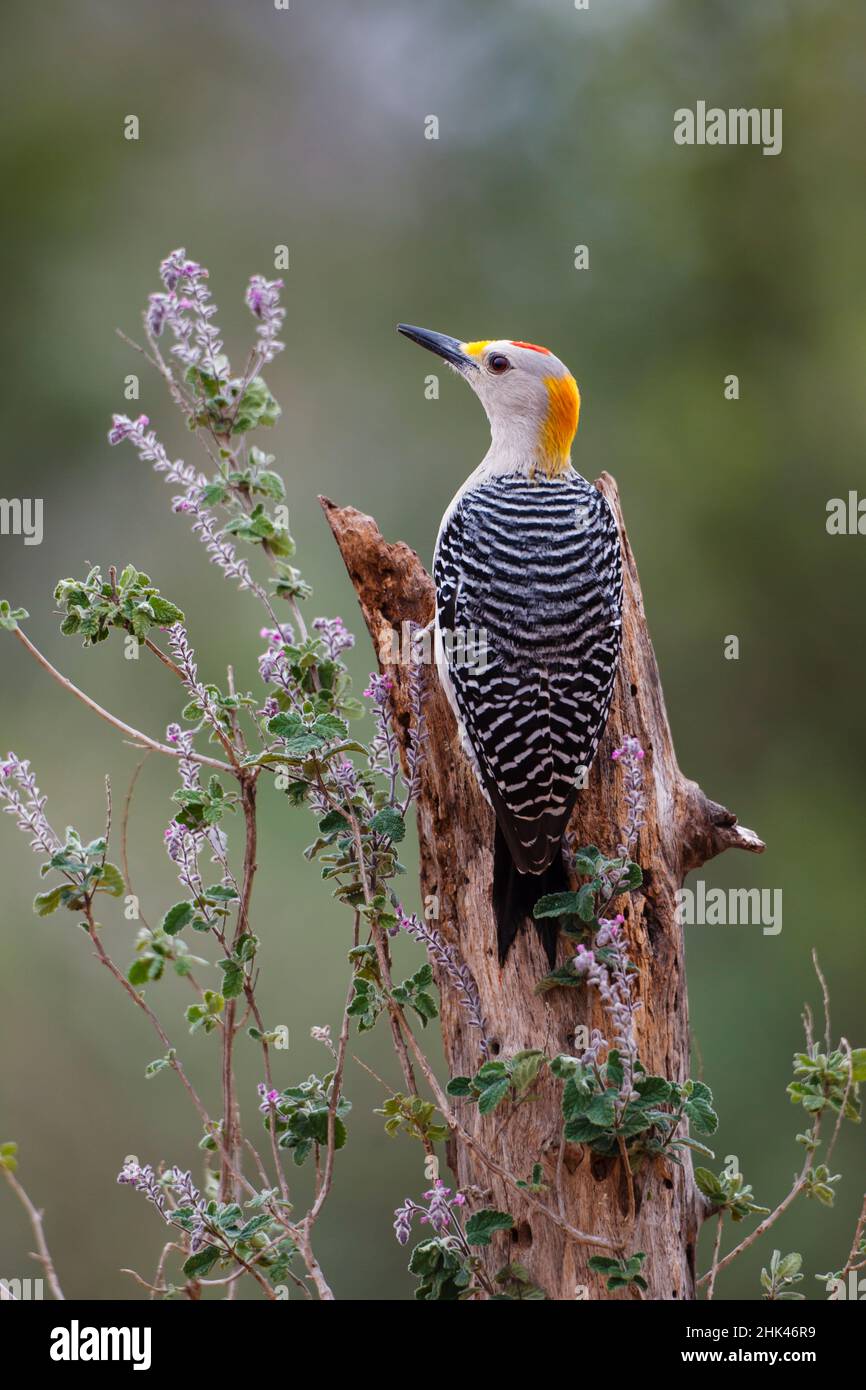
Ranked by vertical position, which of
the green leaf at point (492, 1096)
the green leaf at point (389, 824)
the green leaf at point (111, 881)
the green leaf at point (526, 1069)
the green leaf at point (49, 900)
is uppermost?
the green leaf at point (389, 824)

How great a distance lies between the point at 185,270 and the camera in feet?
7.61

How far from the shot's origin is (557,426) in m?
2.99

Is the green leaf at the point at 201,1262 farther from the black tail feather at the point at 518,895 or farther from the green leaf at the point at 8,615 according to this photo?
the green leaf at the point at 8,615

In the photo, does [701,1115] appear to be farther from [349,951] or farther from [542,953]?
[349,951]

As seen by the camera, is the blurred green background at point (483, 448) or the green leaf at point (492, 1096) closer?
the green leaf at point (492, 1096)

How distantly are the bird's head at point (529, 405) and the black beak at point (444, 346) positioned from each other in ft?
0.26

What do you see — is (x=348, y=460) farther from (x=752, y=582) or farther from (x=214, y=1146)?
(x=214, y=1146)

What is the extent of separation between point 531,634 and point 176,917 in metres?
0.84

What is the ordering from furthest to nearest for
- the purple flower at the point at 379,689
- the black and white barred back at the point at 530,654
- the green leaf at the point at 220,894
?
the black and white barred back at the point at 530,654
the purple flower at the point at 379,689
the green leaf at the point at 220,894

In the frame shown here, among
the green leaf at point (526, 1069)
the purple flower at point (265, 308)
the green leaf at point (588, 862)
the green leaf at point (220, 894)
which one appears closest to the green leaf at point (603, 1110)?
the green leaf at point (526, 1069)

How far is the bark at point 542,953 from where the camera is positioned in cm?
221

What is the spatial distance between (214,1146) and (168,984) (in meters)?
3.37

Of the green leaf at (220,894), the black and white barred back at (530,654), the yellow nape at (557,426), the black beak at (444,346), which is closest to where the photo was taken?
the green leaf at (220,894)
